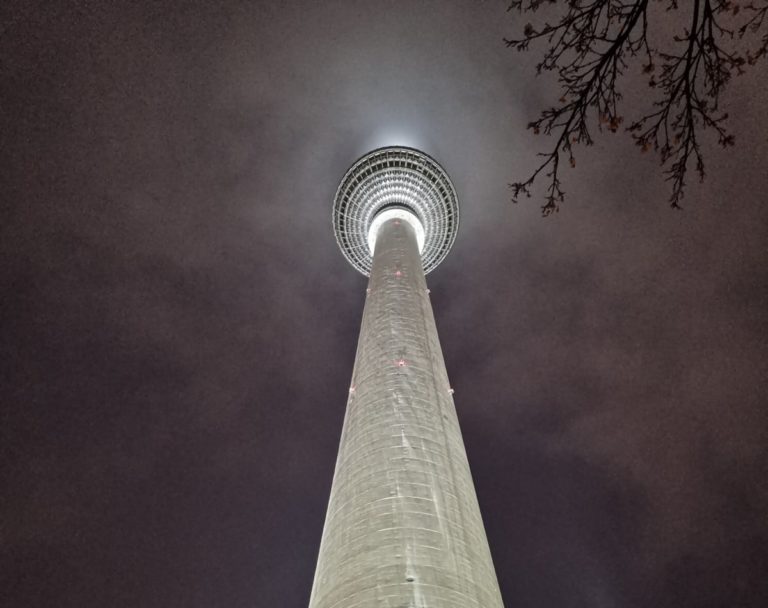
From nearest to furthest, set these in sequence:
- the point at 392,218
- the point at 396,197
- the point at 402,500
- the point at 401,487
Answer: the point at 402,500 < the point at 401,487 < the point at 392,218 < the point at 396,197

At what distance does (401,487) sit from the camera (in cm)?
711

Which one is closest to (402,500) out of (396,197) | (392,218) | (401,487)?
(401,487)


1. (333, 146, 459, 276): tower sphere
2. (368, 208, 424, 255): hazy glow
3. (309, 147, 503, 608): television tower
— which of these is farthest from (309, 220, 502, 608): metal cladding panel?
(333, 146, 459, 276): tower sphere

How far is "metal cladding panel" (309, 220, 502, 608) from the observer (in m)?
5.92

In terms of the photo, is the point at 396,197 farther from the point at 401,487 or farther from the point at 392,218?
the point at 401,487

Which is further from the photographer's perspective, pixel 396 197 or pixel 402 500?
pixel 396 197

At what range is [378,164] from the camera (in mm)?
23812

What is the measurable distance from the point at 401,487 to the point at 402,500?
0.76 feet

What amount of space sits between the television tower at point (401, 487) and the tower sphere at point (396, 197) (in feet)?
31.9

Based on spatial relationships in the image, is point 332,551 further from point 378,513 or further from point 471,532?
point 471,532

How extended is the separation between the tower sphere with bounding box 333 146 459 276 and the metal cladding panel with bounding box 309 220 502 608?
1303cm

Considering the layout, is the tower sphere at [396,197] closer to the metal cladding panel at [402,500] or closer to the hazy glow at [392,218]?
the hazy glow at [392,218]

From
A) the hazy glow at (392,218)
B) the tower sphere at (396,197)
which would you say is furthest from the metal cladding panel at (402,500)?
the tower sphere at (396,197)

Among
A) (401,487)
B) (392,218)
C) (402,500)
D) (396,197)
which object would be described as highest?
(396,197)
